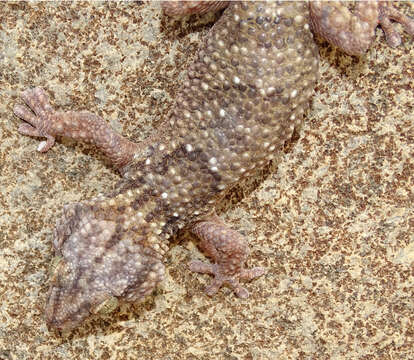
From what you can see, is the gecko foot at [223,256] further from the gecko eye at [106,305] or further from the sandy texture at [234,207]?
the gecko eye at [106,305]

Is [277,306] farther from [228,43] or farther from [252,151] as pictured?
[228,43]

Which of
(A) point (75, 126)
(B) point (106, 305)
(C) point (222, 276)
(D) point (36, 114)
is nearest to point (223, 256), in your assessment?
(C) point (222, 276)

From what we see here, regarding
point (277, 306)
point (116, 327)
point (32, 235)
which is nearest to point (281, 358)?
point (277, 306)

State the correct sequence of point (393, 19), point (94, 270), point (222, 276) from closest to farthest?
point (94, 270) → point (393, 19) → point (222, 276)

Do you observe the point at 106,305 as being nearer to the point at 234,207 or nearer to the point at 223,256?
the point at 223,256

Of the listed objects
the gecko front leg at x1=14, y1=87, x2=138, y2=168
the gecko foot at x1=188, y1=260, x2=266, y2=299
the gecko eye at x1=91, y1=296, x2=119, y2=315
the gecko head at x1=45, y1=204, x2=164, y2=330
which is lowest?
the gecko foot at x1=188, y1=260, x2=266, y2=299

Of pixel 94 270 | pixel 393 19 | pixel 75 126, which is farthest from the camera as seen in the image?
pixel 75 126

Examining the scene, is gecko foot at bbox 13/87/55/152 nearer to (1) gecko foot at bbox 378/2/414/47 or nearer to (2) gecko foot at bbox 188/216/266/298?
(2) gecko foot at bbox 188/216/266/298

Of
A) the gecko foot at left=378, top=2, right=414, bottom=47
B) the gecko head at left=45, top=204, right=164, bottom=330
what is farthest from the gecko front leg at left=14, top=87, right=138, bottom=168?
the gecko foot at left=378, top=2, right=414, bottom=47
